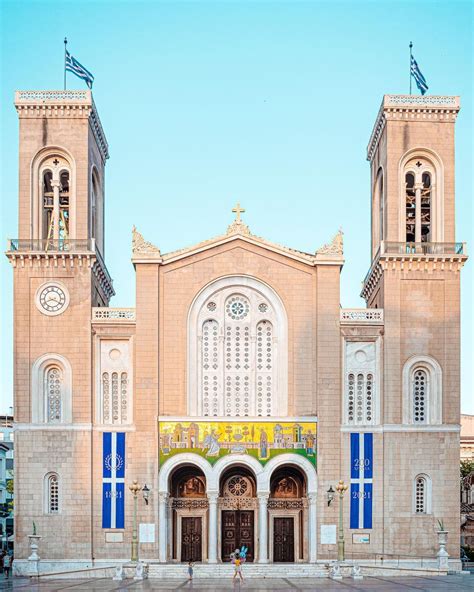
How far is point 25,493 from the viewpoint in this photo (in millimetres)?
51875

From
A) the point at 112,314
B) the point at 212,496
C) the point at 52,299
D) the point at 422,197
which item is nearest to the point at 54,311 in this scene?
the point at 52,299

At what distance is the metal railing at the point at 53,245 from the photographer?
53.6 metres

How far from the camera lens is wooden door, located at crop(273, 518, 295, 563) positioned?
54250 mm

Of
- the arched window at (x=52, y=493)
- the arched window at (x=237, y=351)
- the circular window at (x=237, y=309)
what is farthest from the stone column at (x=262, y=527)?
the arched window at (x=52, y=493)

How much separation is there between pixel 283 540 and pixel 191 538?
4.92 meters

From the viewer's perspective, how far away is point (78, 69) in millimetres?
56312

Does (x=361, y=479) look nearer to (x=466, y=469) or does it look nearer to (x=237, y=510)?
(x=237, y=510)

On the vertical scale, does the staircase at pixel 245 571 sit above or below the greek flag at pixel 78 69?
below

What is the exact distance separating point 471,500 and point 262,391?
33.7 meters

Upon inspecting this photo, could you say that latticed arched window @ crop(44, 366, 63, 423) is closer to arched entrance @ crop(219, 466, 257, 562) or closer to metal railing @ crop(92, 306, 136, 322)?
metal railing @ crop(92, 306, 136, 322)

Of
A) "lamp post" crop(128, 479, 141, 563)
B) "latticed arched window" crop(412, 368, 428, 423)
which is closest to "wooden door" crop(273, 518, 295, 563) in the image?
"lamp post" crop(128, 479, 141, 563)

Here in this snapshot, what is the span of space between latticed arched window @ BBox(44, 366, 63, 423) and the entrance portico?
20.6ft

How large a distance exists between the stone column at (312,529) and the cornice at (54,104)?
23.4 metres

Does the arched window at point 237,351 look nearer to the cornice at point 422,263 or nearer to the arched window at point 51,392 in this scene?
the cornice at point 422,263
